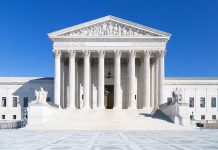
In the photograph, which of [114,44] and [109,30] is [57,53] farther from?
[114,44]

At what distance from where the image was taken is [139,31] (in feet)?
Answer: 226

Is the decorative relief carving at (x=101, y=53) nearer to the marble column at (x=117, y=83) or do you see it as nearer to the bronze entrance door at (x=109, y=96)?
the marble column at (x=117, y=83)

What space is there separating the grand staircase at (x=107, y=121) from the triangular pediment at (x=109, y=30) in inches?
535

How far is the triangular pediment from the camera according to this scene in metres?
68.3

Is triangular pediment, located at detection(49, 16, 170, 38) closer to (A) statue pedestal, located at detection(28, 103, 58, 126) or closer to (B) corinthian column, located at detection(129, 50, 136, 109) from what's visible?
(B) corinthian column, located at detection(129, 50, 136, 109)

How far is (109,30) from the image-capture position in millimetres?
69000

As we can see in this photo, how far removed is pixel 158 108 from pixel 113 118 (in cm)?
1042

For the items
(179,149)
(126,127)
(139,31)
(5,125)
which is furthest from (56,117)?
Answer: (179,149)

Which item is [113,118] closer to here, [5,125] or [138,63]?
[5,125]

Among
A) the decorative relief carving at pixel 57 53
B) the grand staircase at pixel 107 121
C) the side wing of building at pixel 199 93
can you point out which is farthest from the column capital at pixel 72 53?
the side wing of building at pixel 199 93

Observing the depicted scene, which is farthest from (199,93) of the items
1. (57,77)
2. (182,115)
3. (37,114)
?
(37,114)

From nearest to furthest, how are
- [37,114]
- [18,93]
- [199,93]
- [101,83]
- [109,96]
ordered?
[37,114] < [101,83] < [109,96] < [18,93] < [199,93]

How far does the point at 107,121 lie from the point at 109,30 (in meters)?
21.1

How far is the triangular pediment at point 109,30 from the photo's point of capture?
68.3 meters
